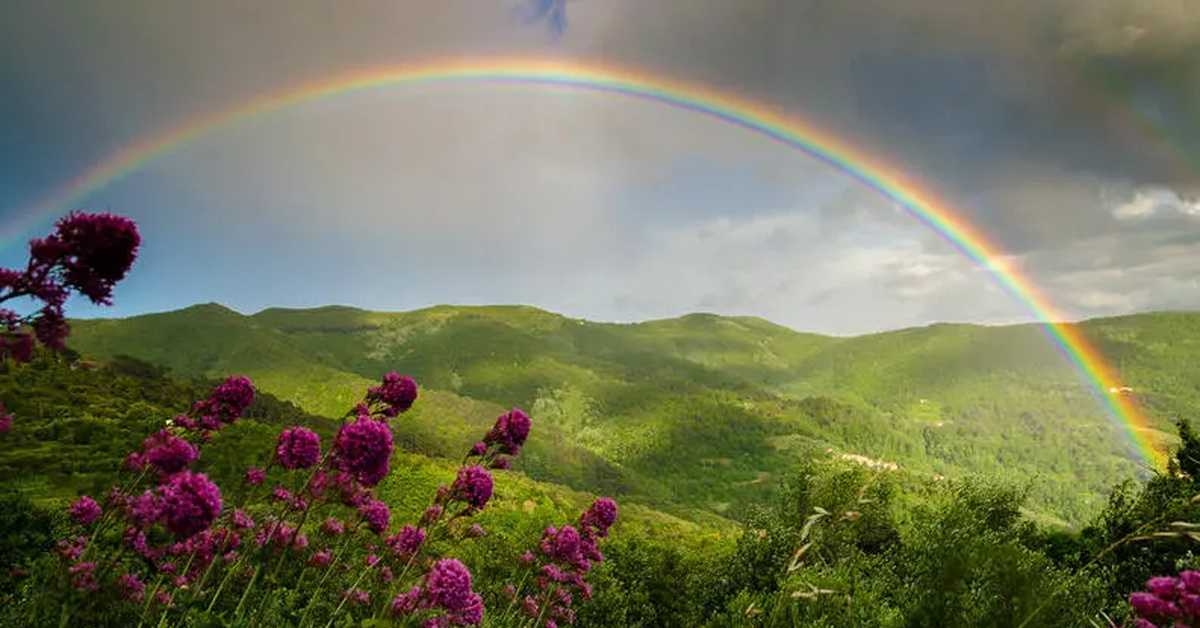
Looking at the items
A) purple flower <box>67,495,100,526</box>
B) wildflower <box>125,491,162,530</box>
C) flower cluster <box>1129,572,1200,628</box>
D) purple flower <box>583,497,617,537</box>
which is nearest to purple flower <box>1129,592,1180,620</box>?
flower cluster <box>1129,572,1200,628</box>

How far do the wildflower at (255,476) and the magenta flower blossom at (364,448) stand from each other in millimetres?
1200

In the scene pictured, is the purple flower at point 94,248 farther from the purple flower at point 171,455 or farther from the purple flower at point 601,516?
the purple flower at point 601,516

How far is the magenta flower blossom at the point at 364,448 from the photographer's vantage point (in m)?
5.40

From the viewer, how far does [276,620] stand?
8969mm

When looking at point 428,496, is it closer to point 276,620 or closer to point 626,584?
point 626,584

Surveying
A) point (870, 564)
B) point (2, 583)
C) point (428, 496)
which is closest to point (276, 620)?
point (2, 583)

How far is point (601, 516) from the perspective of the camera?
880cm

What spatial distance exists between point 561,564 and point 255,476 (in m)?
4.24

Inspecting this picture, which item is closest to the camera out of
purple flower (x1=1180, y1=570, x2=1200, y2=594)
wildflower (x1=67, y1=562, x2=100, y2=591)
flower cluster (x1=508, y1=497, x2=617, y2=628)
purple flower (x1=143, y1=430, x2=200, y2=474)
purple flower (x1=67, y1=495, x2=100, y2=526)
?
purple flower (x1=1180, y1=570, x2=1200, y2=594)

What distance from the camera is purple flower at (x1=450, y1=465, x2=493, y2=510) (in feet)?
21.6

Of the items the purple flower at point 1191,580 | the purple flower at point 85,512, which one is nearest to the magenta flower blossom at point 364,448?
the purple flower at point 85,512

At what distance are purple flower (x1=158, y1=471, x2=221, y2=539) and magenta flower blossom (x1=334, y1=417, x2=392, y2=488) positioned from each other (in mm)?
1290

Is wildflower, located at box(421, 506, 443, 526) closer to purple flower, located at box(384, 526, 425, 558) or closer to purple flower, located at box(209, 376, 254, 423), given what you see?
purple flower, located at box(384, 526, 425, 558)

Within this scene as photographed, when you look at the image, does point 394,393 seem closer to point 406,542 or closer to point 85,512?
point 406,542
